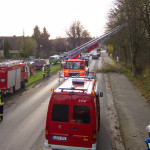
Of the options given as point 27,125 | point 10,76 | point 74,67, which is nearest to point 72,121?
point 27,125

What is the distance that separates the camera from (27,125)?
9.21 meters

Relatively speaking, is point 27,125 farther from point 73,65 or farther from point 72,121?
point 73,65

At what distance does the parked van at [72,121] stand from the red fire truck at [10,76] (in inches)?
325

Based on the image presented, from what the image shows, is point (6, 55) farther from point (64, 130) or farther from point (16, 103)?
point (64, 130)

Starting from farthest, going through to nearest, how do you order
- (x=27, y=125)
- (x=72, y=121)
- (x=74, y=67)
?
(x=74, y=67) < (x=27, y=125) < (x=72, y=121)

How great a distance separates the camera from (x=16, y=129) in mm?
8727

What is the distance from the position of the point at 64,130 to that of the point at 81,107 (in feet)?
2.88

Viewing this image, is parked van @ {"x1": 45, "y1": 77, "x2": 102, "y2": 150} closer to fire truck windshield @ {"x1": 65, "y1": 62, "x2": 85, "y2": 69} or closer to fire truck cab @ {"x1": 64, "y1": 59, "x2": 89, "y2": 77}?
fire truck cab @ {"x1": 64, "y1": 59, "x2": 89, "y2": 77}

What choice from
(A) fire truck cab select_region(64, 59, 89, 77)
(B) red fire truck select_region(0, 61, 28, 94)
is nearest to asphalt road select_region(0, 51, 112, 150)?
(B) red fire truck select_region(0, 61, 28, 94)

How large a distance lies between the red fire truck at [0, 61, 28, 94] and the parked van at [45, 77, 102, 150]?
325 inches

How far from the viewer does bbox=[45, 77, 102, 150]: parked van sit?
597cm

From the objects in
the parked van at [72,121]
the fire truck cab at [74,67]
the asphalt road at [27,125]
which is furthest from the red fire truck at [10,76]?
the parked van at [72,121]

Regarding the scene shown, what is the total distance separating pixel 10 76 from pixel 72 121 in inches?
362

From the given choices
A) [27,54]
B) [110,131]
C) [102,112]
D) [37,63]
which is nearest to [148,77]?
[102,112]
